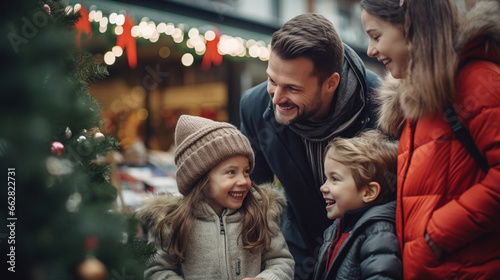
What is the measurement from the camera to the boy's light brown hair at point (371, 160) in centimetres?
238

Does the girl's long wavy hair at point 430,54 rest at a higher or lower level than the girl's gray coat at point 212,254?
higher

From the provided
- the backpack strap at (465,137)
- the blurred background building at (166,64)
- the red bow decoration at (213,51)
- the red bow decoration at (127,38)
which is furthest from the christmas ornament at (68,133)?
the red bow decoration at (213,51)

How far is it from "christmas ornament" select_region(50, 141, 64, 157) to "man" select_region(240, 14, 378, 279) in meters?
1.29

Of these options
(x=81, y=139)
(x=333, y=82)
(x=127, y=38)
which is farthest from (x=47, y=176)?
(x=127, y=38)

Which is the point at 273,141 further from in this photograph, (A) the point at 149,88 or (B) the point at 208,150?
(A) the point at 149,88

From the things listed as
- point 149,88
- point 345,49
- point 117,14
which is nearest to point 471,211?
point 345,49

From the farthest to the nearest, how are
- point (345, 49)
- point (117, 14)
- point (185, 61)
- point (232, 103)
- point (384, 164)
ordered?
1. point (232, 103)
2. point (185, 61)
3. point (117, 14)
4. point (345, 49)
5. point (384, 164)

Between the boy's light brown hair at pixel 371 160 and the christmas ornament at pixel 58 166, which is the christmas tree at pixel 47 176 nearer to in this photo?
the christmas ornament at pixel 58 166

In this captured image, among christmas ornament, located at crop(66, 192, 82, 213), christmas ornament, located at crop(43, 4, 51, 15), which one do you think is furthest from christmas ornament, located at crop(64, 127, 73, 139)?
christmas ornament, located at crop(43, 4, 51, 15)

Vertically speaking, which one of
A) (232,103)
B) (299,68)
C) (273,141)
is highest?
(232,103)

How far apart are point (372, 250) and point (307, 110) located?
93 centimetres

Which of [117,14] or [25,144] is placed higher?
[117,14]

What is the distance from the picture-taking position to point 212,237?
248 centimetres

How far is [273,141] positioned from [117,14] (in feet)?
11.3
